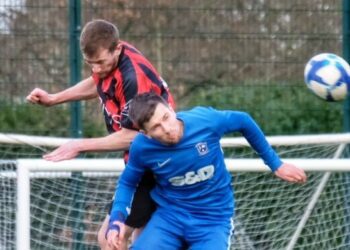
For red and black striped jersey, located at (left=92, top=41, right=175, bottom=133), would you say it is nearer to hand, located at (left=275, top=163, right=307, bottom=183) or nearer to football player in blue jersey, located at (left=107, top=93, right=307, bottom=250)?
football player in blue jersey, located at (left=107, top=93, right=307, bottom=250)

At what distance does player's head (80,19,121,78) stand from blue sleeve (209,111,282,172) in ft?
2.00

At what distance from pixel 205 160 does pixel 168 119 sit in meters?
0.36

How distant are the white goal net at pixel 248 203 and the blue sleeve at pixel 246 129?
129 cm

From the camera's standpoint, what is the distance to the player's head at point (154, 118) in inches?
221

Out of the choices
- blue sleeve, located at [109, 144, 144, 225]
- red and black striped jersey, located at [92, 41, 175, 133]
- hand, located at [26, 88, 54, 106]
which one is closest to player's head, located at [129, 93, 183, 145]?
blue sleeve, located at [109, 144, 144, 225]

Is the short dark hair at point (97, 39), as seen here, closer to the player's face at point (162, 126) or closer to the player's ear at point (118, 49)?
the player's ear at point (118, 49)

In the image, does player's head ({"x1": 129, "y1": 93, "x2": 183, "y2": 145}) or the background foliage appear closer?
player's head ({"x1": 129, "y1": 93, "x2": 183, "y2": 145})

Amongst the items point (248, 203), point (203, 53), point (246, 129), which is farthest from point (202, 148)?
point (203, 53)

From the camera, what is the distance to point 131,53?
6223 mm

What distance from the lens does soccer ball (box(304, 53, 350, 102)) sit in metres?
7.00

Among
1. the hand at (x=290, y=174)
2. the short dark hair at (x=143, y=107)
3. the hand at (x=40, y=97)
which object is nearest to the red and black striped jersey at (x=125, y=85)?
the short dark hair at (x=143, y=107)

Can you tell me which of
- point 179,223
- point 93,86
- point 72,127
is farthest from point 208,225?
point 72,127

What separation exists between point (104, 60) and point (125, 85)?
17 cm

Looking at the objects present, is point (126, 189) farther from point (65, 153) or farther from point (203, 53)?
point (203, 53)
